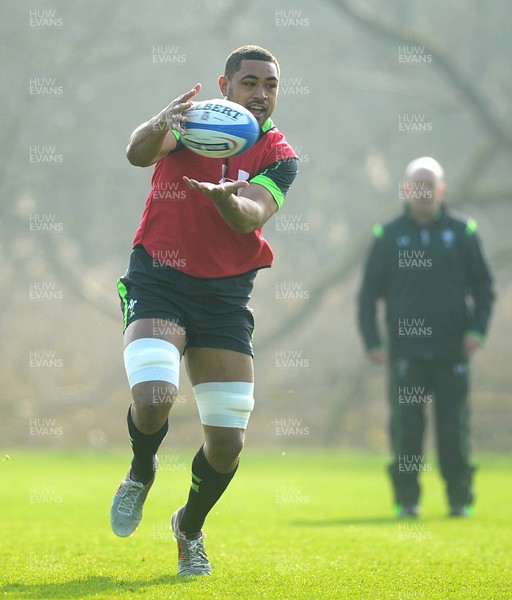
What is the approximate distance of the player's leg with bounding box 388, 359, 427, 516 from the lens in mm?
8023

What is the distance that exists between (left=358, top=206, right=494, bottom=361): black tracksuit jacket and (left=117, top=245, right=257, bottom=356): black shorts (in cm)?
354

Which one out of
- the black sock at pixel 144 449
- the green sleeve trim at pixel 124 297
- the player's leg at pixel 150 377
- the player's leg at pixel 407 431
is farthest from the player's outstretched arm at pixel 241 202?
the player's leg at pixel 407 431

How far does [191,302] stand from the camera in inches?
182

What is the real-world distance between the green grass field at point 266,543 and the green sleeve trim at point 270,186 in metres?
1.69

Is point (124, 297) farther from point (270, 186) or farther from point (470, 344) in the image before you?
point (470, 344)

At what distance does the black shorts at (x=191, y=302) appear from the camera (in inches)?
182

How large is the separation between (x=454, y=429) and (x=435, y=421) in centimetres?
16

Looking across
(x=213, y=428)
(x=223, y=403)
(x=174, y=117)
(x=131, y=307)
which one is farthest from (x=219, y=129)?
(x=213, y=428)

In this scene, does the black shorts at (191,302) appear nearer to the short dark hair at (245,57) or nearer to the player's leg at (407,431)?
the short dark hair at (245,57)

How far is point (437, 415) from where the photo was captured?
8.27m

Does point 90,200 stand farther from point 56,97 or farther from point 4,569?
point 4,569

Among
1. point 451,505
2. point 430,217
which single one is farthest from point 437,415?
point 430,217

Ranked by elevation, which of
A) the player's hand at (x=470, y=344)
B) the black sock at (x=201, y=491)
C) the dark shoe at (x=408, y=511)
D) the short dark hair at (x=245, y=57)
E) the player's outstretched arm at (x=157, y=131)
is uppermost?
the short dark hair at (x=245, y=57)

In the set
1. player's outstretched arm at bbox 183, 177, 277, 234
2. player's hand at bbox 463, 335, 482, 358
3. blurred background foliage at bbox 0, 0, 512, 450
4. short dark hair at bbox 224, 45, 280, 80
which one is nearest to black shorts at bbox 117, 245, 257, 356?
player's outstretched arm at bbox 183, 177, 277, 234
